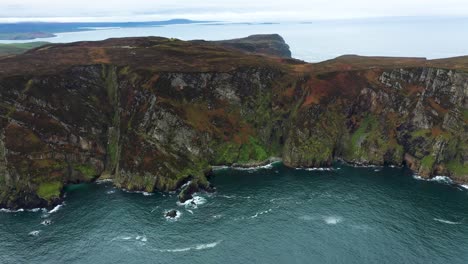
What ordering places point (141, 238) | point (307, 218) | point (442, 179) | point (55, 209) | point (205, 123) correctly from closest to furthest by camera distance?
1. point (141, 238)
2. point (307, 218)
3. point (55, 209)
4. point (442, 179)
5. point (205, 123)

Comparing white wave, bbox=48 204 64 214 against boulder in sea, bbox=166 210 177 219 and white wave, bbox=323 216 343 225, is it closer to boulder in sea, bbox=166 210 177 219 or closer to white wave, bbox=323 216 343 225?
boulder in sea, bbox=166 210 177 219

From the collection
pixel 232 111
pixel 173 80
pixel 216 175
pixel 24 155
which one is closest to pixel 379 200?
pixel 216 175

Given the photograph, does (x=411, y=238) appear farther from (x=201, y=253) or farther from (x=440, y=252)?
(x=201, y=253)

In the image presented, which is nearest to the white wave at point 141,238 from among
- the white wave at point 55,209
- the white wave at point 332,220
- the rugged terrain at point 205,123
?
the rugged terrain at point 205,123

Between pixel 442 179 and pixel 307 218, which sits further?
pixel 442 179

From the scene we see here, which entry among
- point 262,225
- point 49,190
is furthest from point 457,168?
point 49,190

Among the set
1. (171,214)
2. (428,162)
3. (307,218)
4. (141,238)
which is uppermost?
(428,162)

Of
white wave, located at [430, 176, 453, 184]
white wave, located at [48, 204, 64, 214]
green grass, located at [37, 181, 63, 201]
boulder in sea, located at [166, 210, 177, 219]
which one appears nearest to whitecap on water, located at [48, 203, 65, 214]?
white wave, located at [48, 204, 64, 214]

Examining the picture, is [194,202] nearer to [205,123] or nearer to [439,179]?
[205,123]
